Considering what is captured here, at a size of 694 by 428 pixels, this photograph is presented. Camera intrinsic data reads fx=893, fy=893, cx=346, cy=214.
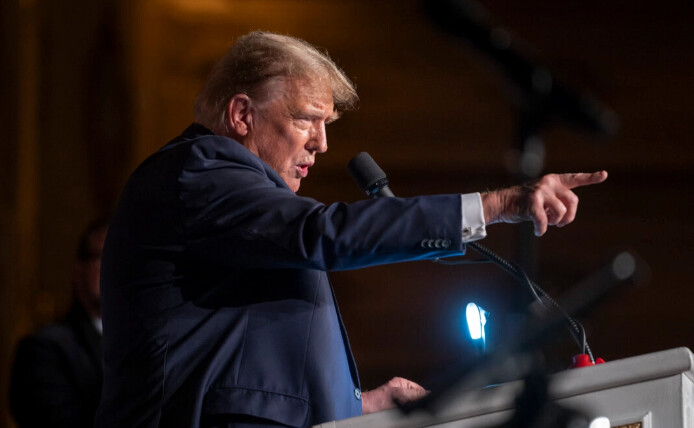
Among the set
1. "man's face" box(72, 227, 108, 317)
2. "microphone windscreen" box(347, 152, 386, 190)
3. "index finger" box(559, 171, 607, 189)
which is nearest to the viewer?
"index finger" box(559, 171, 607, 189)

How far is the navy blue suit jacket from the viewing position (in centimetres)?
136

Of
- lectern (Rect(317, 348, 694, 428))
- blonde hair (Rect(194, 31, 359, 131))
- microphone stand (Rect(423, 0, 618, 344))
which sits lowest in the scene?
lectern (Rect(317, 348, 694, 428))

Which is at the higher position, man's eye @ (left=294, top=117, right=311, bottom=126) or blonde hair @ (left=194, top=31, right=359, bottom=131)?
blonde hair @ (left=194, top=31, right=359, bottom=131)

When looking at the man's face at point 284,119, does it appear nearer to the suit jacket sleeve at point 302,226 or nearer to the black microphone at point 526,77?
→ the suit jacket sleeve at point 302,226

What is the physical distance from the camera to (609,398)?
116cm

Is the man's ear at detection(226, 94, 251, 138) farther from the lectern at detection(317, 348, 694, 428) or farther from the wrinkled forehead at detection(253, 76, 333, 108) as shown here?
the lectern at detection(317, 348, 694, 428)

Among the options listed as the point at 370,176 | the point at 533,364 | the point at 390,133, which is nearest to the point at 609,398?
the point at 533,364

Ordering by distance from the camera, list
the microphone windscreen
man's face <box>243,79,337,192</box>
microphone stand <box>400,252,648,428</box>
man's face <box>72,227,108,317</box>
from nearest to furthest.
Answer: microphone stand <box>400,252,648,428</box>
the microphone windscreen
man's face <box>243,79,337,192</box>
man's face <box>72,227,108,317</box>

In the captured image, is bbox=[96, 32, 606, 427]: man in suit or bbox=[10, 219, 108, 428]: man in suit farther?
bbox=[10, 219, 108, 428]: man in suit

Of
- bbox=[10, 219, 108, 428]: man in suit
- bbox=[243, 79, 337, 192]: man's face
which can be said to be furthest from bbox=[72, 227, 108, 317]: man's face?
bbox=[243, 79, 337, 192]: man's face

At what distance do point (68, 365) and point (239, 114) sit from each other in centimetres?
125

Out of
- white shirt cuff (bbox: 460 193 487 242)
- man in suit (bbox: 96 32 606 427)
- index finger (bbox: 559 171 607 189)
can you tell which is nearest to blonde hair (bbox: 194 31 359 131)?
man in suit (bbox: 96 32 606 427)

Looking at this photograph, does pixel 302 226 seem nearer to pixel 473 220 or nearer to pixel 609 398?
pixel 473 220

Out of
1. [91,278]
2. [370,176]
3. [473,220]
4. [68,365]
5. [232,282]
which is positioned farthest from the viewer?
[91,278]
